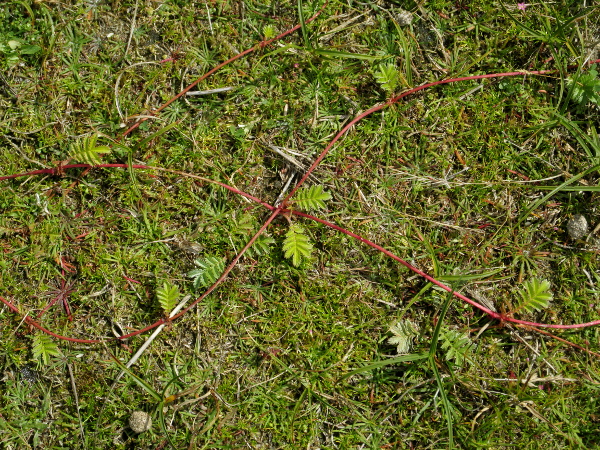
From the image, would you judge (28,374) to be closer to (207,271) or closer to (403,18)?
(207,271)

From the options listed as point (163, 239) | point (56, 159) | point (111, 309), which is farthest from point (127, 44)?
point (111, 309)

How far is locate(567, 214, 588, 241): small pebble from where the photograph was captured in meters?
2.89

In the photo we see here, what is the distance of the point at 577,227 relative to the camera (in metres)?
2.90

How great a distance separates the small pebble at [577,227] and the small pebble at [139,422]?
2.58m

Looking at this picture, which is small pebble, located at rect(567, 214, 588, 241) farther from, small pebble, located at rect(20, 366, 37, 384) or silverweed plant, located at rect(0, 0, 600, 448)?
small pebble, located at rect(20, 366, 37, 384)

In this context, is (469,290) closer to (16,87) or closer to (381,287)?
(381,287)

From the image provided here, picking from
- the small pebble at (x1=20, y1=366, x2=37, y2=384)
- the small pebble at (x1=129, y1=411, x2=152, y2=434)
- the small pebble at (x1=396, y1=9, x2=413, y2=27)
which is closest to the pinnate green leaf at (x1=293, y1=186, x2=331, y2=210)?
the small pebble at (x1=396, y1=9, x2=413, y2=27)

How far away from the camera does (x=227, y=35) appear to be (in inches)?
118

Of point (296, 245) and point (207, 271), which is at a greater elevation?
point (296, 245)

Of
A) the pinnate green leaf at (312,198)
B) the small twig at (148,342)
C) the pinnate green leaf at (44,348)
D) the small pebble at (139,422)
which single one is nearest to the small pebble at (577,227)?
the pinnate green leaf at (312,198)

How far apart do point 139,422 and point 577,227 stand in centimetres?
266

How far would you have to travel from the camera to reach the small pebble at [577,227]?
2.89 metres

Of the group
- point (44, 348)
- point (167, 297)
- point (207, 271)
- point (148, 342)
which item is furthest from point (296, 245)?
point (44, 348)

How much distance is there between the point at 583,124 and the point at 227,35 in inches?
84.9
